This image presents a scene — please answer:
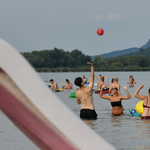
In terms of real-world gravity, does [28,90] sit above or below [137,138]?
above

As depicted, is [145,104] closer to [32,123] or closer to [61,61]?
[32,123]

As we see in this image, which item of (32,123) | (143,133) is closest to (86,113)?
(143,133)

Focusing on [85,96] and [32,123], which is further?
[85,96]

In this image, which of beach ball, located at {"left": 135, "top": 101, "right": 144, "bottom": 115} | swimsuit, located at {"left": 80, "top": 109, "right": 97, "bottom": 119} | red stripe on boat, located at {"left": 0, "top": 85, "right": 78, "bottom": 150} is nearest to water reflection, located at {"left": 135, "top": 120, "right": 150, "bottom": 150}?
beach ball, located at {"left": 135, "top": 101, "right": 144, "bottom": 115}

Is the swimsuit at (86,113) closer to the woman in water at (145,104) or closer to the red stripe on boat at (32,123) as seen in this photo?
the woman in water at (145,104)

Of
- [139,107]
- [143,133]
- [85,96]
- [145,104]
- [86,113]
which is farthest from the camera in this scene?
[139,107]

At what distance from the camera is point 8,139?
32.3 ft

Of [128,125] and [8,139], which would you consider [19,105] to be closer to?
[8,139]

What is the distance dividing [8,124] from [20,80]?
12202 mm

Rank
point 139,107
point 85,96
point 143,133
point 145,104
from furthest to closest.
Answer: point 139,107 < point 145,104 < point 85,96 < point 143,133

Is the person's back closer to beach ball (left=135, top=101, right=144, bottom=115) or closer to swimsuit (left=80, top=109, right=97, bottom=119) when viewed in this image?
swimsuit (left=80, top=109, right=97, bottom=119)

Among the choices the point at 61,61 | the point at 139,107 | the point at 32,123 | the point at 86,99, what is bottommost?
the point at 139,107

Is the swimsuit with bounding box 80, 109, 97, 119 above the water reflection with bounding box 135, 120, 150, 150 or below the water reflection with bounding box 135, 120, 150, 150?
above

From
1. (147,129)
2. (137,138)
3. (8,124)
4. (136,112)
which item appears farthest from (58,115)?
(136,112)
